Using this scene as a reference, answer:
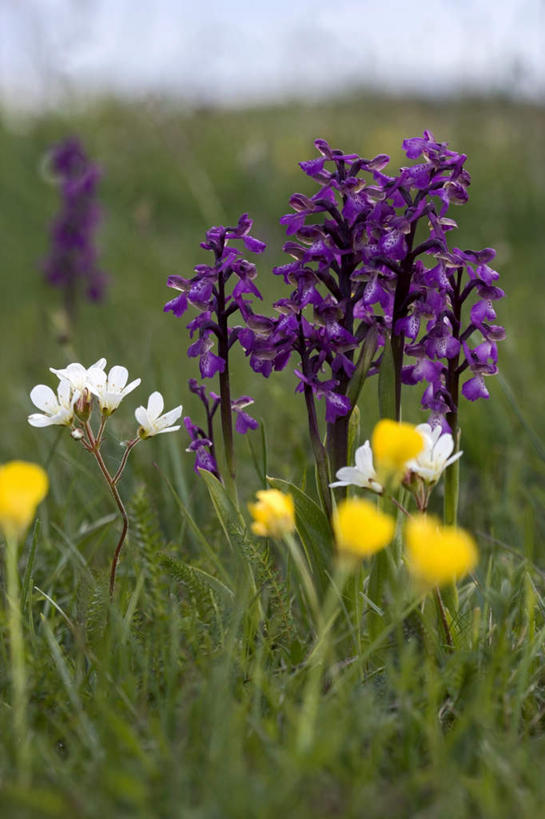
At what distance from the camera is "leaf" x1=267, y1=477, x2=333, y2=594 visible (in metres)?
1.33

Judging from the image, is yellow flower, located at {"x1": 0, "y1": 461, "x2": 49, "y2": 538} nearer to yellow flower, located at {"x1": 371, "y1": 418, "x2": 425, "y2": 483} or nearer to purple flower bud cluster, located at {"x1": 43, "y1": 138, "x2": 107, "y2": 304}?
yellow flower, located at {"x1": 371, "y1": 418, "x2": 425, "y2": 483}

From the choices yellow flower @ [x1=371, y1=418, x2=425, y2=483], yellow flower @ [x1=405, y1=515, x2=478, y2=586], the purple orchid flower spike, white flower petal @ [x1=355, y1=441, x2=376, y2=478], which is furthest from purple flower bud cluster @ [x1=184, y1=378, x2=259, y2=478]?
the purple orchid flower spike

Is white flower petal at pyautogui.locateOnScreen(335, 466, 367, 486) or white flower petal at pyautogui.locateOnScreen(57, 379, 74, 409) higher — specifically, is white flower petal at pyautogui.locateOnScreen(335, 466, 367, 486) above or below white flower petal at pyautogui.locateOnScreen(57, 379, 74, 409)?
below

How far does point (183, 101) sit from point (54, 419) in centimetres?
814

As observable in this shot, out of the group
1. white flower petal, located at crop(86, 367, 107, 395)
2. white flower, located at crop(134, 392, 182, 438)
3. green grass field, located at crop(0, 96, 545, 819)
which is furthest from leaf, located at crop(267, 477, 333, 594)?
white flower petal, located at crop(86, 367, 107, 395)

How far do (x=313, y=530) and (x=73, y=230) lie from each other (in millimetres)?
3579

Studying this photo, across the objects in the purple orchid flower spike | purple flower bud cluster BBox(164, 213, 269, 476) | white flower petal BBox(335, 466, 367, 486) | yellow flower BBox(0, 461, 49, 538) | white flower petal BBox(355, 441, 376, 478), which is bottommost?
yellow flower BBox(0, 461, 49, 538)

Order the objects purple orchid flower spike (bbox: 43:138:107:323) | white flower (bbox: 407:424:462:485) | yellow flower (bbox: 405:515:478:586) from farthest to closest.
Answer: purple orchid flower spike (bbox: 43:138:107:323) → white flower (bbox: 407:424:462:485) → yellow flower (bbox: 405:515:478:586)

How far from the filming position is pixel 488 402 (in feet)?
8.71

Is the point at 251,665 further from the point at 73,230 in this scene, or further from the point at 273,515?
the point at 73,230

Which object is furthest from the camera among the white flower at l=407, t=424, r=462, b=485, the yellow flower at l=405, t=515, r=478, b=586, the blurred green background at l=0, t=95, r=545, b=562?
the blurred green background at l=0, t=95, r=545, b=562

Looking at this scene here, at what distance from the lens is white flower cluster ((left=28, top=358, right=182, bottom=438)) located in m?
1.25

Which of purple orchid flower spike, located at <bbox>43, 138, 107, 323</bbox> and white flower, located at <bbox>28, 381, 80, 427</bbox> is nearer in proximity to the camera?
white flower, located at <bbox>28, 381, 80, 427</bbox>

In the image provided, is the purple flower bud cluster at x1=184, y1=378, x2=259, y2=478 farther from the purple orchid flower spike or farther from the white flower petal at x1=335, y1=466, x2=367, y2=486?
the purple orchid flower spike
